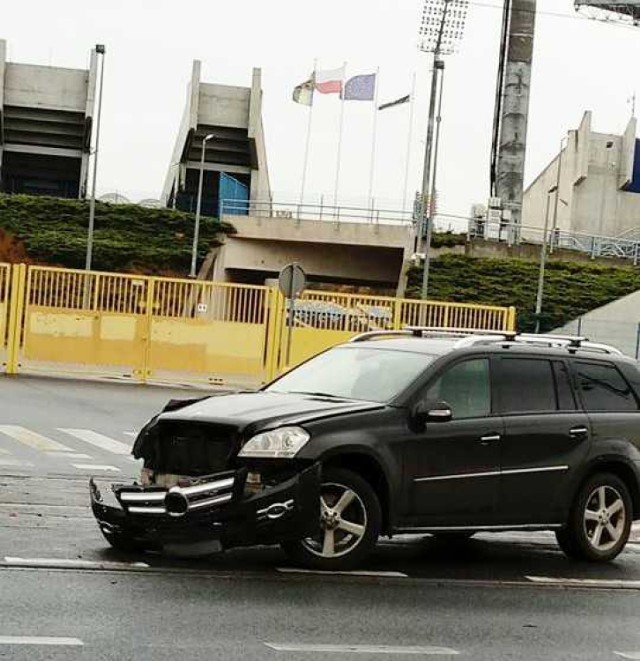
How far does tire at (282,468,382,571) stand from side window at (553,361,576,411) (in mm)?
2106

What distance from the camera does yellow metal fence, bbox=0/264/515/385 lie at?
2967 centimetres

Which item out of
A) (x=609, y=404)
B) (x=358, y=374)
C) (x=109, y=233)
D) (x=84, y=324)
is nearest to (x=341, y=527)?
(x=358, y=374)

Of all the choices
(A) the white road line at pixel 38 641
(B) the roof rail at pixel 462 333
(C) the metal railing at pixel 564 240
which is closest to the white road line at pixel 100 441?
(B) the roof rail at pixel 462 333

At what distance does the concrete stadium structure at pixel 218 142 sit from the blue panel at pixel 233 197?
2977mm

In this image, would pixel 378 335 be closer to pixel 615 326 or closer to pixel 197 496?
pixel 197 496

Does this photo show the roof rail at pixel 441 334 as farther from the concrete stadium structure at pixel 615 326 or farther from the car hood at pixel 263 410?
the concrete stadium structure at pixel 615 326

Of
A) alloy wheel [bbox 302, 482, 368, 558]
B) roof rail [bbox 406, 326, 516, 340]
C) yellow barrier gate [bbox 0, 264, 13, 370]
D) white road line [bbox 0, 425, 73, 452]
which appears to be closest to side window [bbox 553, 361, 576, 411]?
roof rail [bbox 406, 326, 516, 340]

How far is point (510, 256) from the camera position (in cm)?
6650

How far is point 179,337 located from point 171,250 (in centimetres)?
3646

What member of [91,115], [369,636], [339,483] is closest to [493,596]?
[339,483]

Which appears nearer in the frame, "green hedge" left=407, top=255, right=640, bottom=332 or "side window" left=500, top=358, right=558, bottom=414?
"side window" left=500, top=358, right=558, bottom=414

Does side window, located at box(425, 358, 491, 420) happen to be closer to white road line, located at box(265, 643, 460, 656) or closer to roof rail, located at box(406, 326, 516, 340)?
roof rail, located at box(406, 326, 516, 340)

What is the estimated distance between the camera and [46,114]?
7838 centimetres

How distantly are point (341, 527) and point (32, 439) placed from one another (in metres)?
9.43
